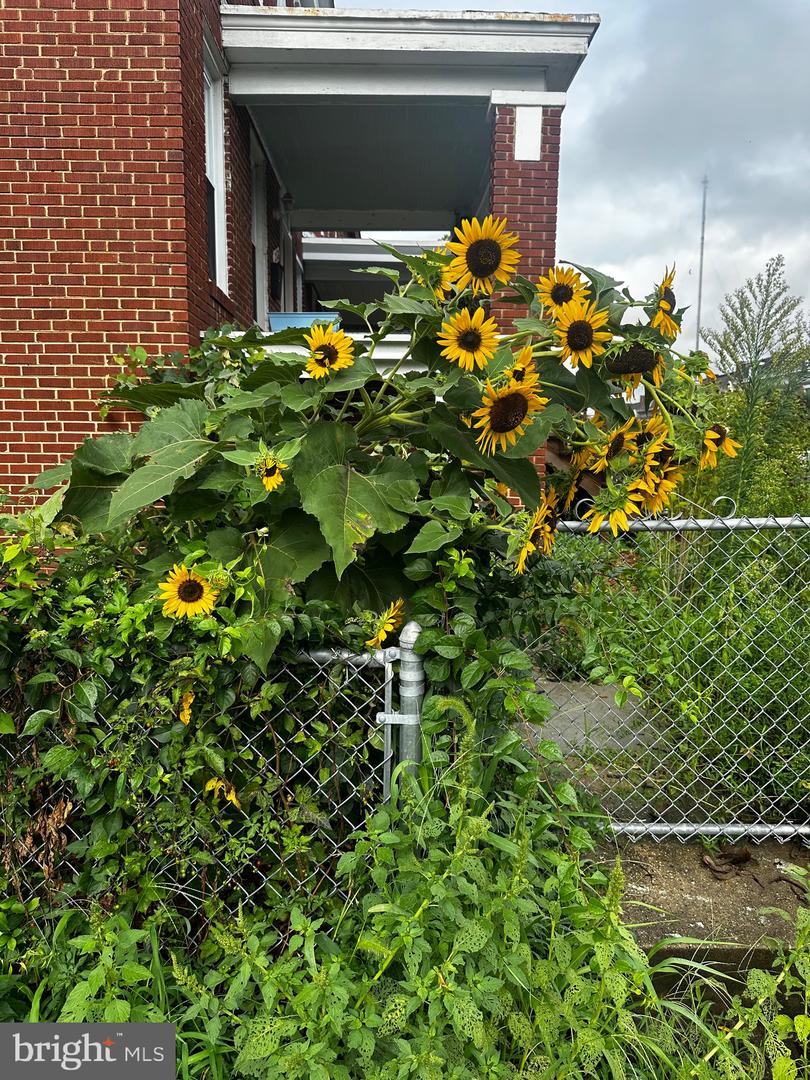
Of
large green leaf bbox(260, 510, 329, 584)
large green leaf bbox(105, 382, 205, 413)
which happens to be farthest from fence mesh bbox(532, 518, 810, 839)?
large green leaf bbox(105, 382, 205, 413)

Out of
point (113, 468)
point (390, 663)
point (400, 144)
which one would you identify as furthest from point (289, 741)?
point (400, 144)

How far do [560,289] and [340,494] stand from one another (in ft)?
2.32

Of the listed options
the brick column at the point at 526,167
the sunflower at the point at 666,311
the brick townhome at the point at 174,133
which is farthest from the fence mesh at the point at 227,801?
the brick column at the point at 526,167

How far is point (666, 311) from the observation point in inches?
65.9

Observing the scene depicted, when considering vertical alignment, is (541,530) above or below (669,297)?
below

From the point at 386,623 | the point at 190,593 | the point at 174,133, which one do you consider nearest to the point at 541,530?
the point at 386,623

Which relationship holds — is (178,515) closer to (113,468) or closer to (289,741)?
(113,468)

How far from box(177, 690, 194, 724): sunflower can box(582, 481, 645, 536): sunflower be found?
3.41 ft

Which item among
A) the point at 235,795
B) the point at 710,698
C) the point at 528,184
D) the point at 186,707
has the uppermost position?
the point at 528,184

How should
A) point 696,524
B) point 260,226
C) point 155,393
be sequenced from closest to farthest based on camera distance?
point 155,393 < point 696,524 < point 260,226

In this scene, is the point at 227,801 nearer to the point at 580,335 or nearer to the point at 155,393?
the point at 155,393

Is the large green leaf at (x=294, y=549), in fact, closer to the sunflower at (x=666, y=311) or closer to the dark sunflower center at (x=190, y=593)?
the dark sunflower center at (x=190, y=593)

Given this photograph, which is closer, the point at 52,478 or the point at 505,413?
the point at 505,413

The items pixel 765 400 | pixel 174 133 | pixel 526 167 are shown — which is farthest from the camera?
pixel 526 167
